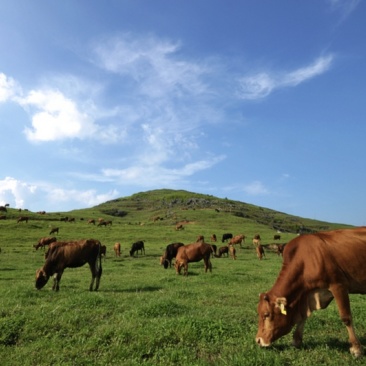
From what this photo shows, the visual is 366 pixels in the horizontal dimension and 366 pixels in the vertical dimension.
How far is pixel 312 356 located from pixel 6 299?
9994 mm

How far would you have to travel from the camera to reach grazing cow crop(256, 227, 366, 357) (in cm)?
672

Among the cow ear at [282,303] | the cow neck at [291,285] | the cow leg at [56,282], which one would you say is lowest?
the cow leg at [56,282]

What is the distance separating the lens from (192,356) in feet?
22.3

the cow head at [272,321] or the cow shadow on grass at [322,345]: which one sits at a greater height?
the cow head at [272,321]

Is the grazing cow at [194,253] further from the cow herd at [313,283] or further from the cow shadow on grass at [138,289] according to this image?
the cow herd at [313,283]

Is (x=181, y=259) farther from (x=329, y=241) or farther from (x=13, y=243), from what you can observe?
(x=13, y=243)

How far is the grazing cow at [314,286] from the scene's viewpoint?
22.0ft

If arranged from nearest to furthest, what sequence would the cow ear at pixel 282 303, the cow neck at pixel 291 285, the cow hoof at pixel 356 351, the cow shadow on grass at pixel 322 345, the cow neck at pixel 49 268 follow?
the cow hoof at pixel 356 351
the cow ear at pixel 282 303
the cow neck at pixel 291 285
the cow shadow on grass at pixel 322 345
the cow neck at pixel 49 268

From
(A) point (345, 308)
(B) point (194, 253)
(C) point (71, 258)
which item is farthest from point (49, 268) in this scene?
(A) point (345, 308)

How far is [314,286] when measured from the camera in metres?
6.84

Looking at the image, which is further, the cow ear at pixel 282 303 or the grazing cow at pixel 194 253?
the grazing cow at pixel 194 253

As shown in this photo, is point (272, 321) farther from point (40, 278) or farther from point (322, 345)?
point (40, 278)

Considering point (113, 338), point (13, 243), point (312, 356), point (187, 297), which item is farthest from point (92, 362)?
point (13, 243)

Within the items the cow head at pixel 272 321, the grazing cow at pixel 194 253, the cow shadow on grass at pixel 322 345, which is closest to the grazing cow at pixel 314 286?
the cow head at pixel 272 321
